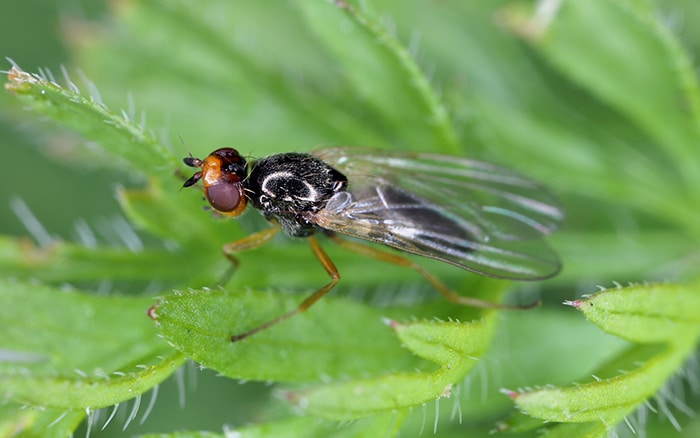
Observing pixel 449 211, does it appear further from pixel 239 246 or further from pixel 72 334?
pixel 72 334

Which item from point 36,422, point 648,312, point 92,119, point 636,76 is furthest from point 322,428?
point 636,76

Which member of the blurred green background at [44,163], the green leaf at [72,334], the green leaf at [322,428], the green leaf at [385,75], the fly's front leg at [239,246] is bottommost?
the green leaf at [322,428]

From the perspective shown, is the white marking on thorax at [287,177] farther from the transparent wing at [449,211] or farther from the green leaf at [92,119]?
the green leaf at [92,119]

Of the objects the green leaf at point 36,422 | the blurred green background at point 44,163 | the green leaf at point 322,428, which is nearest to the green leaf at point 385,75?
the green leaf at point 322,428

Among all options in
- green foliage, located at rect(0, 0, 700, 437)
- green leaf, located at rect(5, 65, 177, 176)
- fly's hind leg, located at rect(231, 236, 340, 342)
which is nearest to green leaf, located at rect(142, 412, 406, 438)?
green foliage, located at rect(0, 0, 700, 437)

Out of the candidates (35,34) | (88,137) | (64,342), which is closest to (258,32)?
(35,34)

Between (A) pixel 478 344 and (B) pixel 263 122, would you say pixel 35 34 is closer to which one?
(B) pixel 263 122

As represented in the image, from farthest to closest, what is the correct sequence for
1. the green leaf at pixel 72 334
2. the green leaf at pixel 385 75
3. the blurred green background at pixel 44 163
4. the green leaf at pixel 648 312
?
the blurred green background at pixel 44 163, the green leaf at pixel 385 75, the green leaf at pixel 72 334, the green leaf at pixel 648 312
